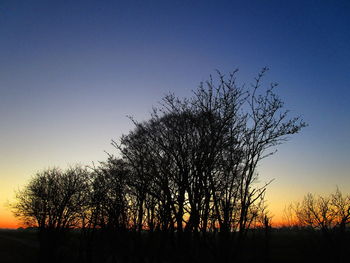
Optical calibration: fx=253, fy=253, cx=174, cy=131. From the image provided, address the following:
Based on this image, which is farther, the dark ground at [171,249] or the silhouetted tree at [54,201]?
the silhouetted tree at [54,201]

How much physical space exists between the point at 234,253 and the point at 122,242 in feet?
23.3

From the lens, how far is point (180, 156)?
6520 millimetres

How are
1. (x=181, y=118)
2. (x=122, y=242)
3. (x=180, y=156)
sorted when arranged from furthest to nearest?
(x=122, y=242) → (x=181, y=118) → (x=180, y=156)

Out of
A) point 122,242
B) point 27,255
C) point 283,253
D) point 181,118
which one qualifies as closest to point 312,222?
point 283,253

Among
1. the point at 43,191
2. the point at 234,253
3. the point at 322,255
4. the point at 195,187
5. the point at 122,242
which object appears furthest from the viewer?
the point at 43,191

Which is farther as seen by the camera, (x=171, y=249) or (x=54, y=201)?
(x=54, y=201)

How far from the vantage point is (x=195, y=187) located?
18.4 feet

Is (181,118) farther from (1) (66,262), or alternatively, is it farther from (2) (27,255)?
(2) (27,255)

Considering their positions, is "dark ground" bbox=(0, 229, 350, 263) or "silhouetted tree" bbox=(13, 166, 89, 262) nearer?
"dark ground" bbox=(0, 229, 350, 263)

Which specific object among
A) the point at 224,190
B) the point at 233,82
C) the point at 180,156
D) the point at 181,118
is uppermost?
the point at 233,82

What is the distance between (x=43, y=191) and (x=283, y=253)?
45485 millimetres

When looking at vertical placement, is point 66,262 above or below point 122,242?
below

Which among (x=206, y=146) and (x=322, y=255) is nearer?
(x=206, y=146)

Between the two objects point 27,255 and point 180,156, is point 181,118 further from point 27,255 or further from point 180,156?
point 27,255
